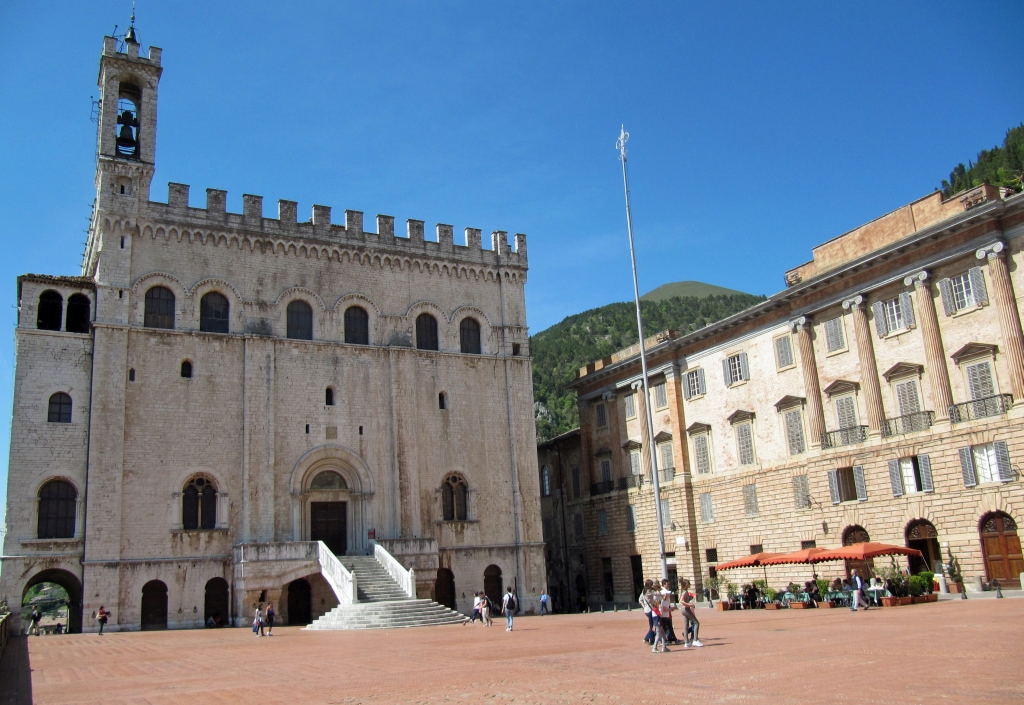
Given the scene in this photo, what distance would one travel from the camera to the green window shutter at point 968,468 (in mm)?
28237

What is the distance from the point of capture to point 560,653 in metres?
18.0

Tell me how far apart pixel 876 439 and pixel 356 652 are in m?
21.1

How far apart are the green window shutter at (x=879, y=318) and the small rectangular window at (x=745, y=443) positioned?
750cm

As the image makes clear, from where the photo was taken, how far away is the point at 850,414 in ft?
109

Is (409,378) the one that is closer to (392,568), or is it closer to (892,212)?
(392,568)

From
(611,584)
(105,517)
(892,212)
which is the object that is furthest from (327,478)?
(892,212)

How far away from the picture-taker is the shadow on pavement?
1412 centimetres

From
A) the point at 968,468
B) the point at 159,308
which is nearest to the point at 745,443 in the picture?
the point at 968,468

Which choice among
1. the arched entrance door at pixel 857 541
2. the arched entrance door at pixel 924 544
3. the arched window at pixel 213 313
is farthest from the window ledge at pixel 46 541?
the arched entrance door at pixel 924 544

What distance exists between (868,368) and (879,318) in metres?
1.93

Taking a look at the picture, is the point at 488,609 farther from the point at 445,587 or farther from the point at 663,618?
the point at 663,618

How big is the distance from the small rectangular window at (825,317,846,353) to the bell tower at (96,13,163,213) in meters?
28.8

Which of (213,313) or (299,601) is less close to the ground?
(213,313)

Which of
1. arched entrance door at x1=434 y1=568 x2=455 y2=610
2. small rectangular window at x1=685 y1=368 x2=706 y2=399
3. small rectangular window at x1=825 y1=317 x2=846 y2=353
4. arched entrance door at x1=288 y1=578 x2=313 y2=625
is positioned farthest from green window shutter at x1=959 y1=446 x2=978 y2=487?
arched entrance door at x1=288 y1=578 x2=313 y2=625
